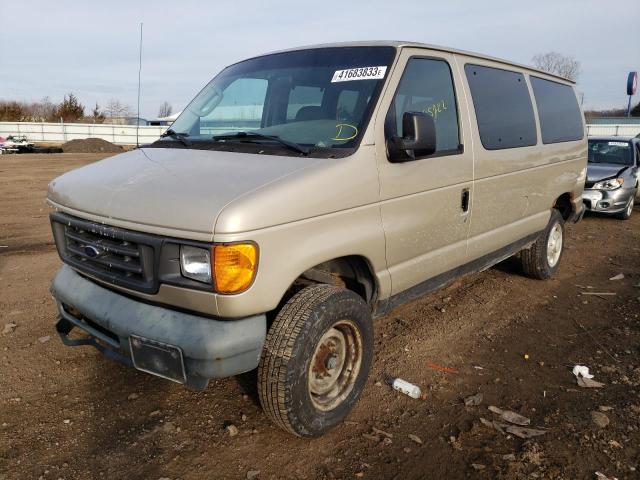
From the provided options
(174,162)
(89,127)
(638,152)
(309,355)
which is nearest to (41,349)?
(174,162)

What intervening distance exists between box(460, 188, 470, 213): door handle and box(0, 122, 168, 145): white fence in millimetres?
38102

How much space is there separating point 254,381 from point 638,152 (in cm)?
1060

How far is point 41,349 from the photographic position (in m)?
3.96

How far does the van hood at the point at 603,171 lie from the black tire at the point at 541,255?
4899 mm

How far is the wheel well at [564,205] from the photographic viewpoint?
590cm

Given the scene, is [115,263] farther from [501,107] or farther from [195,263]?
[501,107]

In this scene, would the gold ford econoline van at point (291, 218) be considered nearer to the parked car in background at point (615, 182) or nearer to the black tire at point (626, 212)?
the parked car in background at point (615, 182)

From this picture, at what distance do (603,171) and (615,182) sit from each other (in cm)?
41

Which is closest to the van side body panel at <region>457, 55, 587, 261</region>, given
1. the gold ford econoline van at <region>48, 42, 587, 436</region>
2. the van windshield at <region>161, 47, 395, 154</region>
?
the gold ford econoline van at <region>48, 42, 587, 436</region>

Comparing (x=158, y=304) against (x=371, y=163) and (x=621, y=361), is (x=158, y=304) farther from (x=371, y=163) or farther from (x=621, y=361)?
(x=621, y=361)

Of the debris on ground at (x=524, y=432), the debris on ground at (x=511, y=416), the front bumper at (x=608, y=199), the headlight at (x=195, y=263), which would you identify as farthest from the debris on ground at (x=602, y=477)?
the front bumper at (x=608, y=199)

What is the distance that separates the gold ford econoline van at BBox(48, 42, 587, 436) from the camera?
2.43 meters

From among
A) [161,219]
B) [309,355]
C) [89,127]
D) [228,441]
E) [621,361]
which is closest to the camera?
[161,219]

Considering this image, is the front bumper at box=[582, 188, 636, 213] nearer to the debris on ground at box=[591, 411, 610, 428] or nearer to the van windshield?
the debris on ground at box=[591, 411, 610, 428]
